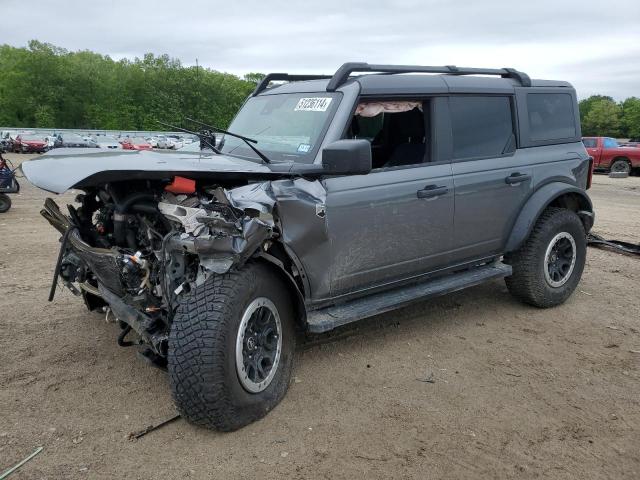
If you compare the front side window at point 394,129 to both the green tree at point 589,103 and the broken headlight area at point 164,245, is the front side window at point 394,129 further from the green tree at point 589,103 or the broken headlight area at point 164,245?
the green tree at point 589,103

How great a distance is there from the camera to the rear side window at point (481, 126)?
477 cm

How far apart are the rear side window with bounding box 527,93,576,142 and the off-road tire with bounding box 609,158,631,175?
19848mm

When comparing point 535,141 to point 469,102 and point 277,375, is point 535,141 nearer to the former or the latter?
point 469,102

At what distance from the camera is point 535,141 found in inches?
211

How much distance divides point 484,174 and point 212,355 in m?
2.79

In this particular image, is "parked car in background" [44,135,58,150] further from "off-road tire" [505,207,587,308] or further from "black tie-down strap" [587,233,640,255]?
"off-road tire" [505,207,587,308]

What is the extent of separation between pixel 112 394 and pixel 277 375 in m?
1.09

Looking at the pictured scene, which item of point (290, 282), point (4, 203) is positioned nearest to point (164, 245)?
point (290, 282)

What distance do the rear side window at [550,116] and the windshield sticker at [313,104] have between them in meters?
2.12

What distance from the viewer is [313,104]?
4402mm

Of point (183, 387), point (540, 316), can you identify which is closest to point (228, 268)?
point (183, 387)

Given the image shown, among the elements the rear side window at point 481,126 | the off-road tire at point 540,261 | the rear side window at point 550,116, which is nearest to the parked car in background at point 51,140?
the rear side window at point 550,116

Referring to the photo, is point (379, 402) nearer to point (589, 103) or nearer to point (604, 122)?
point (604, 122)

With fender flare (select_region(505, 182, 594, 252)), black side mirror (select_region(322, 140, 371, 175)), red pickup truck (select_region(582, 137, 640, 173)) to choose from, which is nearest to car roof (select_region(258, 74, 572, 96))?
black side mirror (select_region(322, 140, 371, 175))
